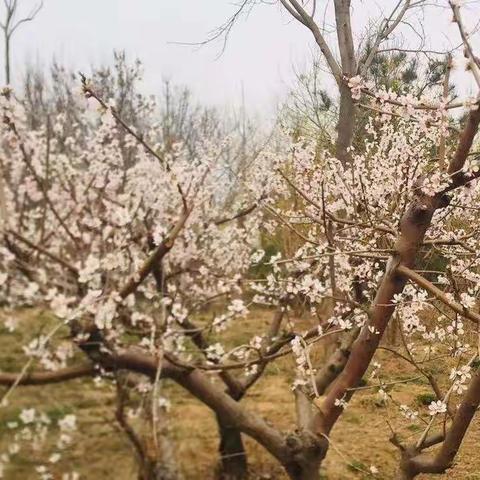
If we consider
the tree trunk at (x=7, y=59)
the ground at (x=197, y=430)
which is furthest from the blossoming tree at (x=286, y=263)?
the tree trunk at (x=7, y=59)

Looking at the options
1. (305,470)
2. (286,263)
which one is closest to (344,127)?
(286,263)

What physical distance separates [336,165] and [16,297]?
125 inches

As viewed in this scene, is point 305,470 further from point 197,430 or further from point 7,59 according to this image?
point 7,59

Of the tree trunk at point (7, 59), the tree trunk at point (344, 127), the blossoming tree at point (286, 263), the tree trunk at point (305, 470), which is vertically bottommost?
the tree trunk at point (305, 470)

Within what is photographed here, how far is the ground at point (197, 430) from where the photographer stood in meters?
2.90

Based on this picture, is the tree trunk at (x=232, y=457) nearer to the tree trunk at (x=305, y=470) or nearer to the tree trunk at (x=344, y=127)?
the tree trunk at (x=305, y=470)

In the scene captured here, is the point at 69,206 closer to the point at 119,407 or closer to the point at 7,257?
the point at 7,257

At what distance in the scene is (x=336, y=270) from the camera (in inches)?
192

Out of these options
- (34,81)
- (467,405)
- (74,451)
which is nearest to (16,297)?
(74,451)

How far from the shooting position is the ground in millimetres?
2900

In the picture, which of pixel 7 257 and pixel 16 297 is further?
pixel 16 297

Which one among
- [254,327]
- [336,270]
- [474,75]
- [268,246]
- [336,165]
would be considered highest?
[474,75]

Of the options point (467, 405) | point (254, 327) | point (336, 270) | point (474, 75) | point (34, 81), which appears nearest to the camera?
point (474, 75)

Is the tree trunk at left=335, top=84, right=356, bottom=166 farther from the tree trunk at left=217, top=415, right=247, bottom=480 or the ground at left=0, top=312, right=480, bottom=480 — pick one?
the tree trunk at left=217, top=415, right=247, bottom=480
